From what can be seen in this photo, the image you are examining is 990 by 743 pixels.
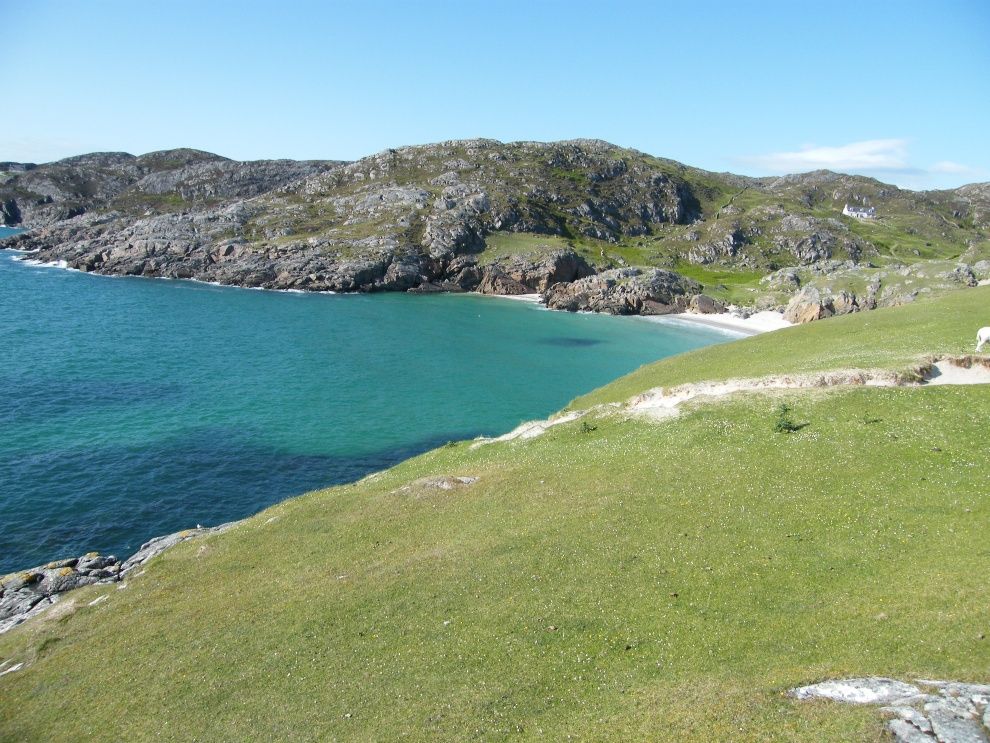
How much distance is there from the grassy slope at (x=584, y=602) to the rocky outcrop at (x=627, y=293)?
124 metres

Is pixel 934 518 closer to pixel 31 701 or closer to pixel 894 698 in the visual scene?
pixel 894 698

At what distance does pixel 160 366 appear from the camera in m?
92.0

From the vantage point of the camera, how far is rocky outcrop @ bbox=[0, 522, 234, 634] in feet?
108

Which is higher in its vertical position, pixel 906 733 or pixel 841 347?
pixel 841 347

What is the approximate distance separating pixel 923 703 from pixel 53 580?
40454 mm

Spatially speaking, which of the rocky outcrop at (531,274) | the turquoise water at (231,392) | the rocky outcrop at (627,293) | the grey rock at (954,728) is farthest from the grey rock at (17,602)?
the rocky outcrop at (531,274)

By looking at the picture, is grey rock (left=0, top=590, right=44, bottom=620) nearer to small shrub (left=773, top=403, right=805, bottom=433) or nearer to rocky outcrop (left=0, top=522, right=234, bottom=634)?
rocky outcrop (left=0, top=522, right=234, bottom=634)

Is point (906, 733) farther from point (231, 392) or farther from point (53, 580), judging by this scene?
point (231, 392)

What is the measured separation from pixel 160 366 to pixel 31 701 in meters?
77.0

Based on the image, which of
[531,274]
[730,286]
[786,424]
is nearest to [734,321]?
[730,286]

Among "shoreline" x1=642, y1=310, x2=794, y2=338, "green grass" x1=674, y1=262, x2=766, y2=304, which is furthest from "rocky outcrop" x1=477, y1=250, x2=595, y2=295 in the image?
"shoreline" x1=642, y1=310, x2=794, y2=338

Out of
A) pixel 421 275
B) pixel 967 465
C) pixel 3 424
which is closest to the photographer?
pixel 967 465

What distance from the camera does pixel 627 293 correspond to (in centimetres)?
16188

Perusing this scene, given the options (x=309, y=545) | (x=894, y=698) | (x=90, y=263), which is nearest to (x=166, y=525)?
(x=309, y=545)
